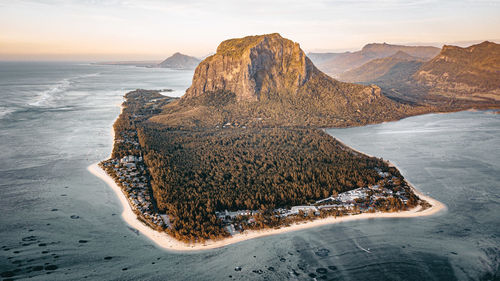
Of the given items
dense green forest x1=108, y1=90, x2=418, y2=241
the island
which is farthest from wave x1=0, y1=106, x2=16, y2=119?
dense green forest x1=108, y1=90, x2=418, y2=241

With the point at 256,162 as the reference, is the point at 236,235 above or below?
below

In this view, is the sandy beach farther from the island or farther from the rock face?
the rock face

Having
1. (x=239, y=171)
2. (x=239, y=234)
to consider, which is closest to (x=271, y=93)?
(x=239, y=171)

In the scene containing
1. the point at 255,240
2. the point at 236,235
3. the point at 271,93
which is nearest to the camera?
the point at 255,240

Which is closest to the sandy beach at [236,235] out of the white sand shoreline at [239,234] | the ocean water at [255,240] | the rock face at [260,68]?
the white sand shoreline at [239,234]

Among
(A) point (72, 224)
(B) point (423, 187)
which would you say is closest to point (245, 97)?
(B) point (423, 187)

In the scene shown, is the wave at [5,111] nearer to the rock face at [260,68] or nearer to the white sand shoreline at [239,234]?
the rock face at [260,68]

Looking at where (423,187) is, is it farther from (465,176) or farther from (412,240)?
(412,240)

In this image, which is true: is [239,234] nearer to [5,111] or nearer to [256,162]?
[256,162]
